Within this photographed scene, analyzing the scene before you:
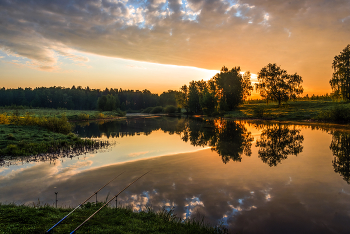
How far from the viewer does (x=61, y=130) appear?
914 inches

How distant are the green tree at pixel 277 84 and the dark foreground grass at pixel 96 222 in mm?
69571

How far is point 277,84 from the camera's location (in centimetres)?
6631

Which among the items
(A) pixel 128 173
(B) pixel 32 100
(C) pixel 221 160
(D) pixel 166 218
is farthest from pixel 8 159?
(B) pixel 32 100

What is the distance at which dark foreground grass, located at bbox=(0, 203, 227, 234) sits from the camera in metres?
4.85

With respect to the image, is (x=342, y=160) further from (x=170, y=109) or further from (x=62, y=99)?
(x=62, y=99)

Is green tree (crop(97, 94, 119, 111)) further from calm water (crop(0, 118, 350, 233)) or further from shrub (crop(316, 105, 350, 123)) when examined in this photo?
calm water (crop(0, 118, 350, 233))

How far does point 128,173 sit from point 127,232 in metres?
6.18

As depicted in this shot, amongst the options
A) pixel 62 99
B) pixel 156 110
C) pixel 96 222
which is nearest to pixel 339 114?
pixel 96 222

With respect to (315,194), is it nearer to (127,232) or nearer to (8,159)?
(127,232)

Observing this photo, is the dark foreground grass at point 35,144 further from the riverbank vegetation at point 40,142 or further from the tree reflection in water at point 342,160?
the tree reflection in water at point 342,160

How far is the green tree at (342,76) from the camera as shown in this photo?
42.9 meters

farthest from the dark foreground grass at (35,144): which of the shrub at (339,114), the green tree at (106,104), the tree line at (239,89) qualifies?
the green tree at (106,104)

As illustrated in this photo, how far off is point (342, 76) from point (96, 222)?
55513 mm

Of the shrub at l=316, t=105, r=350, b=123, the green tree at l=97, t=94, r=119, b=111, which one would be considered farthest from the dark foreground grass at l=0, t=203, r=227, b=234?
the green tree at l=97, t=94, r=119, b=111
